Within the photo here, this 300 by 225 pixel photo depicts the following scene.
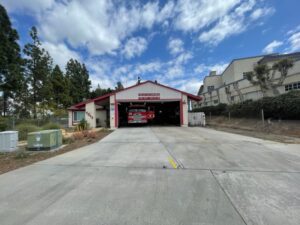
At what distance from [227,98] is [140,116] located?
17.0 metres

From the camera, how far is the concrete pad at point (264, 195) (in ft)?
7.33

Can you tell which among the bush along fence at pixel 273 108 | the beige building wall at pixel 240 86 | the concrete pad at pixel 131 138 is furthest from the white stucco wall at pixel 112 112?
the beige building wall at pixel 240 86

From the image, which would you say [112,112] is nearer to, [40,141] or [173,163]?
[40,141]

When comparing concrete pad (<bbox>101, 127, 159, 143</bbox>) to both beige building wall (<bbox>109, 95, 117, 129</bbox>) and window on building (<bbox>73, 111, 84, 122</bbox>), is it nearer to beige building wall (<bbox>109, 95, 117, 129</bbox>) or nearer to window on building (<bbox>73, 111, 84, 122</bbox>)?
beige building wall (<bbox>109, 95, 117, 129</bbox>)

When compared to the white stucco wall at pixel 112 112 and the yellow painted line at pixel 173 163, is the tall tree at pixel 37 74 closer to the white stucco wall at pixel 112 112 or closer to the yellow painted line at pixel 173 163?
the white stucco wall at pixel 112 112

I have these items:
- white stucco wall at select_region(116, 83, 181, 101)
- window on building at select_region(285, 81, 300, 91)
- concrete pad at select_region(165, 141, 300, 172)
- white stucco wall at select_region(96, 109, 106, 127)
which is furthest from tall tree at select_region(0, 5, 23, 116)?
window on building at select_region(285, 81, 300, 91)

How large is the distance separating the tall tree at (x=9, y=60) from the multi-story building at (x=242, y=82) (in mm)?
31713

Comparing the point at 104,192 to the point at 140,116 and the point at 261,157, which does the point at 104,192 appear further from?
the point at 140,116

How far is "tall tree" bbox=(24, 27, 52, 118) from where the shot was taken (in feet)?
82.3

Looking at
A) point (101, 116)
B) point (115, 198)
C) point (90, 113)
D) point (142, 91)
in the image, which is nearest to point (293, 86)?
point (142, 91)

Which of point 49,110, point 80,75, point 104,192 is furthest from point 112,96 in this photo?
point 80,75

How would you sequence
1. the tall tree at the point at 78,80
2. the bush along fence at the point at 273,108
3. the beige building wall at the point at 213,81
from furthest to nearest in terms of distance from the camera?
1. the tall tree at the point at 78,80
2. the beige building wall at the point at 213,81
3. the bush along fence at the point at 273,108

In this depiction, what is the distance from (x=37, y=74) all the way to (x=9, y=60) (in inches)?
166

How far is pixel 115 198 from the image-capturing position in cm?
278
